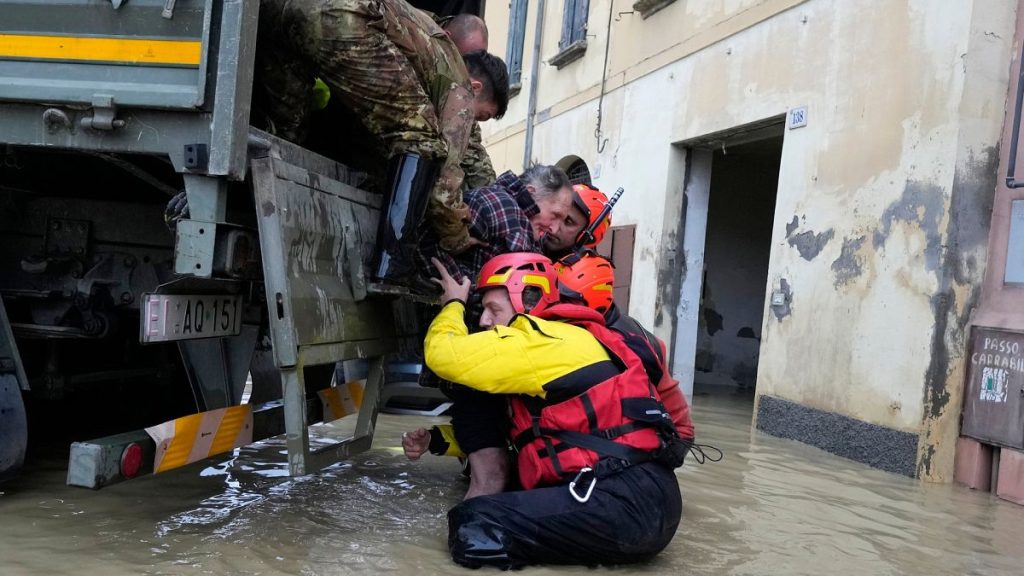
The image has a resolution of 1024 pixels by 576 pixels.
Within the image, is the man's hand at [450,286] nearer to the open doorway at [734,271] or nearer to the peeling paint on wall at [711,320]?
the open doorway at [734,271]

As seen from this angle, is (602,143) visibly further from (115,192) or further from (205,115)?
(205,115)

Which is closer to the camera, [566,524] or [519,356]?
[566,524]

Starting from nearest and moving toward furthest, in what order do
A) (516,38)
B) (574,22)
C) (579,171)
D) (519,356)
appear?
(519,356)
(574,22)
(579,171)
(516,38)

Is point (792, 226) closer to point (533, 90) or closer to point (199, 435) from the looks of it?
point (199, 435)

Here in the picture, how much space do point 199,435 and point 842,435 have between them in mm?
4560

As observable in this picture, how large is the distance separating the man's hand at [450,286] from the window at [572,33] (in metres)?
8.85

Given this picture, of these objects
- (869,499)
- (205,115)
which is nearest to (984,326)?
(869,499)

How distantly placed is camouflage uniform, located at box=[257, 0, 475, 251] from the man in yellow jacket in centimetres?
68

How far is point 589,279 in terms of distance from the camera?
13.4 feet

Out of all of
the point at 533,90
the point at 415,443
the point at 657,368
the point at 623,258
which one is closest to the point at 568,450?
the point at 657,368

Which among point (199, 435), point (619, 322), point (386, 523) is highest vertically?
point (619, 322)

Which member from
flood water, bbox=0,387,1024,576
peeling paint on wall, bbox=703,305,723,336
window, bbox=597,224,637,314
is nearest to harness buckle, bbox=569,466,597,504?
flood water, bbox=0,387,1024,576

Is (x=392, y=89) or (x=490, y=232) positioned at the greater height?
(x=392, y=89)

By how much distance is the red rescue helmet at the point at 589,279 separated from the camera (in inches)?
159
